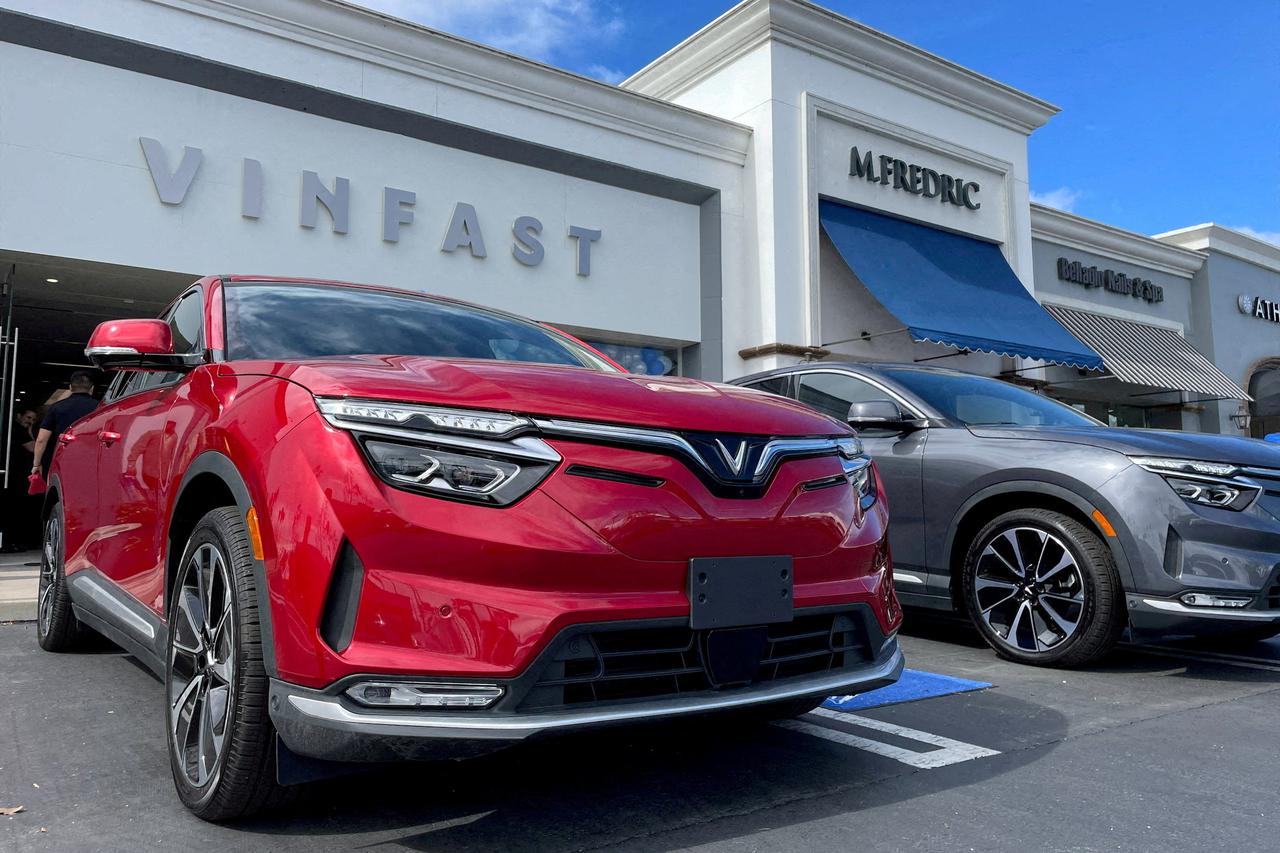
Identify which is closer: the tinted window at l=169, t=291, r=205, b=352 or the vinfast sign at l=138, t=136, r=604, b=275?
the tinted window at l=169, t=291, r=205, b=352

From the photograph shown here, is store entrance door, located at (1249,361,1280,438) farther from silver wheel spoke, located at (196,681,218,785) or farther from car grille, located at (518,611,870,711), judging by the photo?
silver wheel spoke, located at (196,681,218,785)

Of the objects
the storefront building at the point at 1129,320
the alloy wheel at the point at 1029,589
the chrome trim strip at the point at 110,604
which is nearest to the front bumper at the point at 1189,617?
the alloy wheel at the point at 1029,589

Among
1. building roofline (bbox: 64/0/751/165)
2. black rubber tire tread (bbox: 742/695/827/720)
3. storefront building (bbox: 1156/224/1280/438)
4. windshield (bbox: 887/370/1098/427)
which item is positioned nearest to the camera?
black rubber tire tread (bbox: 742/695/827/720)

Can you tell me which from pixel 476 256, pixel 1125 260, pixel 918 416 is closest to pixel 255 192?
pixel 476 256

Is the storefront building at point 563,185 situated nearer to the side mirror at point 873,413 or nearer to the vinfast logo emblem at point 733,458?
the side mirror at point 873,413

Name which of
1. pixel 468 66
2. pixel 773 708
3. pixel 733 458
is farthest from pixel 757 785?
pixel 468 66

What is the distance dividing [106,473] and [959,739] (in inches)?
129

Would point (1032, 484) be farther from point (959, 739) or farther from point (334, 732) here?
point (334, 732)

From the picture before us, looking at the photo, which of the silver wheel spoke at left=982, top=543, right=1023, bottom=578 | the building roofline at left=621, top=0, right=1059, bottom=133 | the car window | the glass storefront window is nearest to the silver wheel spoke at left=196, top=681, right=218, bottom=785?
the silver wheel spoke at left=982, top=543, right=1023, bottom=578

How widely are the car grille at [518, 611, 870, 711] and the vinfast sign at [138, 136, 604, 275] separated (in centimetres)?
898

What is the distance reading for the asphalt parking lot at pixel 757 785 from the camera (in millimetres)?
2318

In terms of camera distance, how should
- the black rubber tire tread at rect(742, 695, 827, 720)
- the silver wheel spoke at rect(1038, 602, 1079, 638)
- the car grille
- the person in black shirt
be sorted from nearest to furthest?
the car grille, the black rubber tire tread at rect(742, 695, 827, 720), the silver wheel spoke at rect(1038, 602, 1079, 638), the person in black shirt

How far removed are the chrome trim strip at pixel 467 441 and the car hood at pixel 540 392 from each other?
0.07 meters

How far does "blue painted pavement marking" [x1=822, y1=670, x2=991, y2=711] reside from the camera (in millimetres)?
3664
